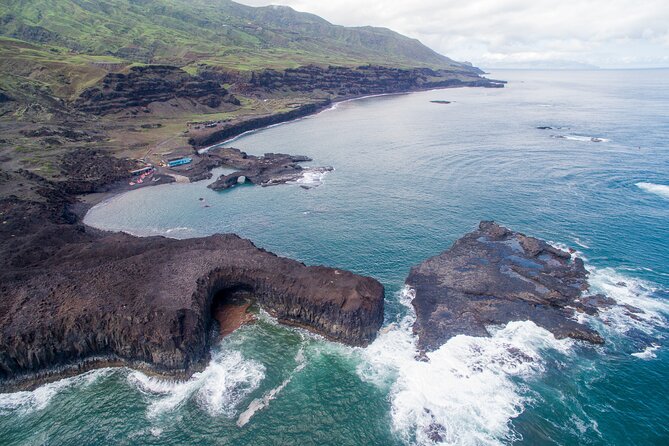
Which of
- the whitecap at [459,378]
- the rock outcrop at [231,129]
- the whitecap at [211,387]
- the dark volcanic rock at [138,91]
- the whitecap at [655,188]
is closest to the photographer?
the whitecap at [459,378]

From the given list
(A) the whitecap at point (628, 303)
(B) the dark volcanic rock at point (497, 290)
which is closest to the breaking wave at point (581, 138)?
(B) the dark volcanic rock at point (497, 290)

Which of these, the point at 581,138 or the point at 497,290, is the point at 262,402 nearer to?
the point at 497,290

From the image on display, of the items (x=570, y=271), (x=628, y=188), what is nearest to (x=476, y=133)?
(x=628, y=188)

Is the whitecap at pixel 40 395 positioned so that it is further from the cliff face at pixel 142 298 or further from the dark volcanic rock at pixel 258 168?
the dark volcanic rock at pixel 258 168

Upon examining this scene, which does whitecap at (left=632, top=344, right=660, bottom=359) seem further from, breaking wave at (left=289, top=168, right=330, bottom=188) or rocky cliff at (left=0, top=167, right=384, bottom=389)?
breaking wave at (left=289, top=168, right=330, bottom=188)

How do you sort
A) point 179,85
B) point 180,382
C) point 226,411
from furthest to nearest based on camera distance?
point 179,85 < point 180,382 < point 226,411

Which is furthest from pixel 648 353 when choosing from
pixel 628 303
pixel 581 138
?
pixel 581 138

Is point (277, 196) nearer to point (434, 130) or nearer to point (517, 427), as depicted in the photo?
point (517, 427)
